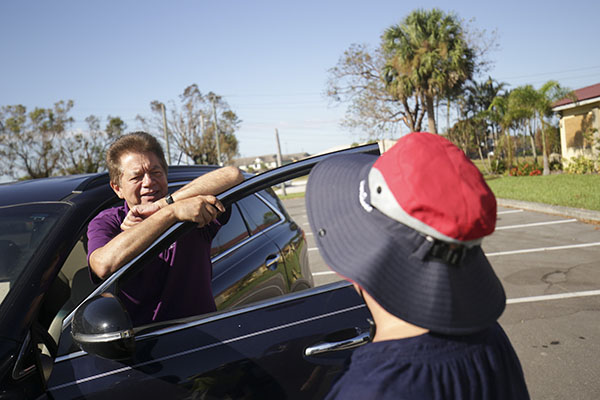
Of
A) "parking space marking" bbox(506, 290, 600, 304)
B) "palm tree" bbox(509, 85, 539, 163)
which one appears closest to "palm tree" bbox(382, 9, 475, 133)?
"palm tree" bbox(509, 85, 539, 163)

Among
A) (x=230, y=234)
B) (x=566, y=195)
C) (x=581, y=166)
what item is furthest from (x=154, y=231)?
(x=581, y=166)

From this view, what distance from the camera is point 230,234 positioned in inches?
114

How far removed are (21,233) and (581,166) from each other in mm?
21880

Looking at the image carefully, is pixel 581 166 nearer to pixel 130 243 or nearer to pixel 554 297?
pixel 554 297

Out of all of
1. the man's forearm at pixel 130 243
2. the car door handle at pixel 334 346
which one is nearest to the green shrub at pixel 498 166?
the car door handle at pixel 334 346

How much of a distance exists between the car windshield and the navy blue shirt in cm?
152

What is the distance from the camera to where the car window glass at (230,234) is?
Result: 278cm

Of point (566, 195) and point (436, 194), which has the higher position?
point (436, 194)

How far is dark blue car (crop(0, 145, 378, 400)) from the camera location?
1607 mm

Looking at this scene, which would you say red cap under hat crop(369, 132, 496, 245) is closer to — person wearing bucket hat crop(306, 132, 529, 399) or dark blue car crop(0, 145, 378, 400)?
person wearing bucket hat crop(306, 132, 529, 399)

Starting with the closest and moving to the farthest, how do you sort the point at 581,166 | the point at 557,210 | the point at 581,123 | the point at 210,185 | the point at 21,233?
the point at 210,185 → the point at 21,233 → the point at 557,210 → the point at 581,166 → the point at 581,123

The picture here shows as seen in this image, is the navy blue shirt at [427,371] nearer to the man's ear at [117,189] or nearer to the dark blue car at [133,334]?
the dark blue car at [133,334]

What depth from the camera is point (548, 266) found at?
250 inches

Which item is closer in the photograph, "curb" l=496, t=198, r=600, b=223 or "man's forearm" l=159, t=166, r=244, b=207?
"man's forearm" l=159, t=166, r=244, b=207
